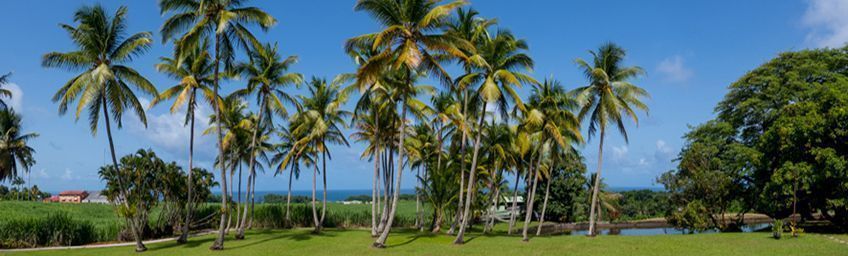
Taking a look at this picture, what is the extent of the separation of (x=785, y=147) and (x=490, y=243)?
46.0 ft

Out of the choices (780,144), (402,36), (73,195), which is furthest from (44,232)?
(73,195)

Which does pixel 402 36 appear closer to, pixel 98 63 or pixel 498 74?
pixel 498 74

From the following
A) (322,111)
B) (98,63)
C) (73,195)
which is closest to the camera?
(98,63)

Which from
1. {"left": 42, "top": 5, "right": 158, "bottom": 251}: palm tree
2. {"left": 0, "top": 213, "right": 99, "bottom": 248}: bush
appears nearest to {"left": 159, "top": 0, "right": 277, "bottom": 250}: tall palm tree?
{"left": 42, "top": 5, "right": 158, "bottom": 251}: palm tree

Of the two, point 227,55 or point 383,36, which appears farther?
point 227,55

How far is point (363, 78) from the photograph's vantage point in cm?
1831

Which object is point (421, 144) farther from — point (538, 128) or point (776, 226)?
point (776, 226)

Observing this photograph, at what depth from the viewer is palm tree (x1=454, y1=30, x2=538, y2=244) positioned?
19828 mm

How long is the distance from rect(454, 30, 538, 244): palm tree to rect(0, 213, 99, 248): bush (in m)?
15.8

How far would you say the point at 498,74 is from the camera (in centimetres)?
2003

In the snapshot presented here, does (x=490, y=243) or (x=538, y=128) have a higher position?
(x=538, y=128)

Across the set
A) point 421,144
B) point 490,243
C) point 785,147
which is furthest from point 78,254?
point 785,147

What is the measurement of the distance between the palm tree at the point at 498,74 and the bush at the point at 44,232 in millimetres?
15807

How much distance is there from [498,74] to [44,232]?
19183 millimetres
